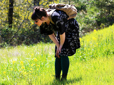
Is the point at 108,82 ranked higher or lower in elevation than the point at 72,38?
lower

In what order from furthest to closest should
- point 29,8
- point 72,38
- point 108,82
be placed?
1. point 29,8
2. point 72,38
3. point 108,82

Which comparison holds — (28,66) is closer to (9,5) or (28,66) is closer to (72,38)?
(72,38)

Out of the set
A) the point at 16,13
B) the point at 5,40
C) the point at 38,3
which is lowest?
the point at 5,40

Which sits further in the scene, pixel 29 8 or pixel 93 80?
pixel 29 8

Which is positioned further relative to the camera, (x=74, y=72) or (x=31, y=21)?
(x=31, y=21)

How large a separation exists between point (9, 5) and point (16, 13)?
0.74 m

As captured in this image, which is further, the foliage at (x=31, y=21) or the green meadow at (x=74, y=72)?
the foliage at (x=31, y=21)

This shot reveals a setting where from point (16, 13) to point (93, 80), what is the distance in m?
9.81

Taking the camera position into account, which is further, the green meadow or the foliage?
the foliage

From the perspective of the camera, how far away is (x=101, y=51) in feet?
14.6

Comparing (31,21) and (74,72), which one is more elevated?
(74,72)

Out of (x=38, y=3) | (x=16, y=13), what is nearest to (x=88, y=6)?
(x=38, y=3)

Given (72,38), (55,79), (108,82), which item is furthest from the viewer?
(55,79)

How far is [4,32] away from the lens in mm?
10758
